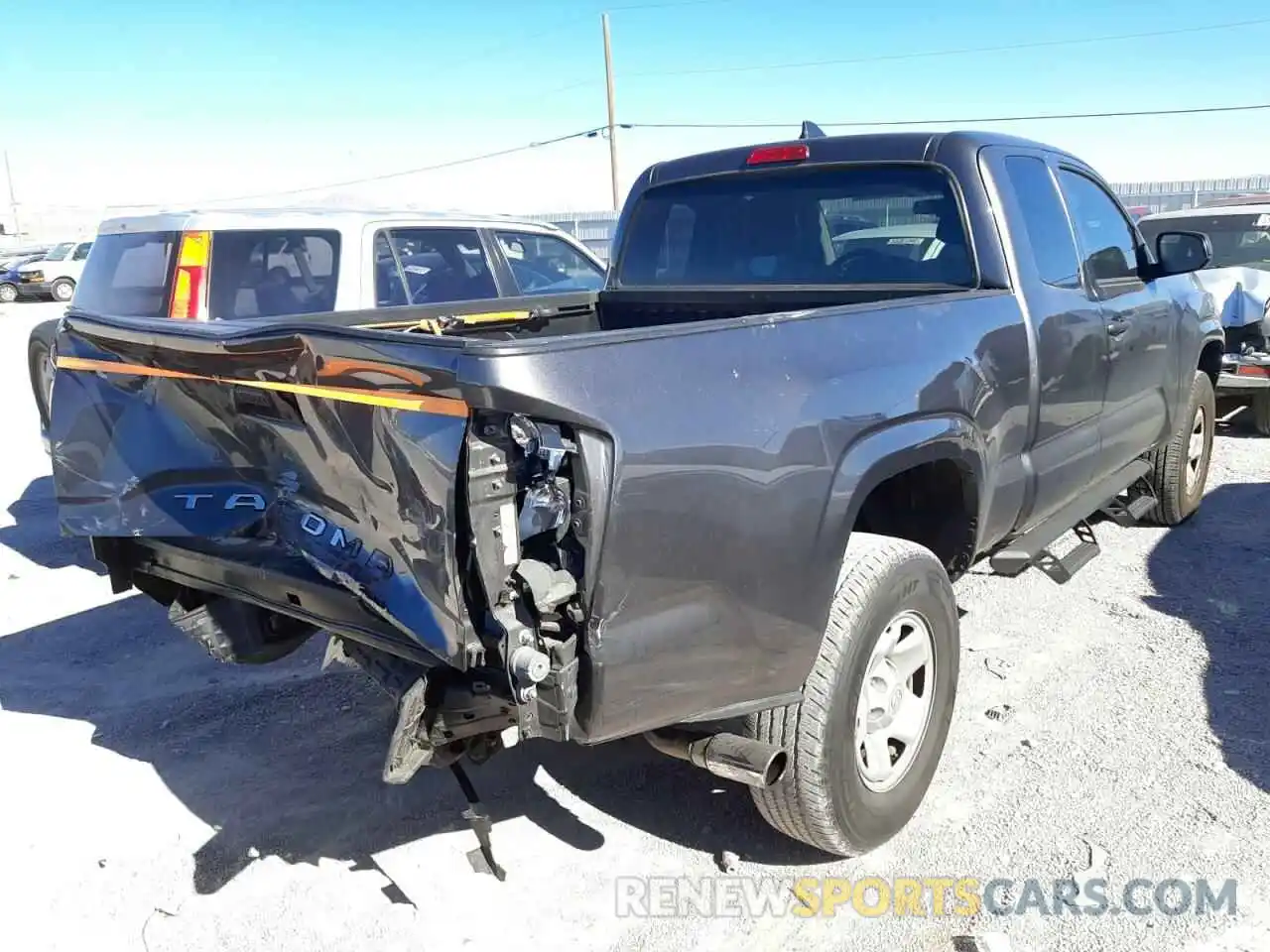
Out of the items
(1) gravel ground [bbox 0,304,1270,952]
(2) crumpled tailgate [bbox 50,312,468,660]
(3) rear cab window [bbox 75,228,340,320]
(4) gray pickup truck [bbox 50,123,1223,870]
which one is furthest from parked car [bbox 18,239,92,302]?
(4) gray pickup truck [bbox 50,123,1223,870]

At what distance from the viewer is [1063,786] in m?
3.33

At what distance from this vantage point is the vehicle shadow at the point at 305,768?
3.22 metres

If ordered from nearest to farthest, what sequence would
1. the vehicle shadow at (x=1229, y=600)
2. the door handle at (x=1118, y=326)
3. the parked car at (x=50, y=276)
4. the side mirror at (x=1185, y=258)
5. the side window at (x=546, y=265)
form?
the vehicle shadow at (x=1229, y=600)
the door handle at (x=1118, y=326)
the side mirror at (x=1185, y=258)
the side window at (x=546, y=265)
the parked car at (x=50, y=276)

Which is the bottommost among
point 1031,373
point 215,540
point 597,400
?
point 215,540

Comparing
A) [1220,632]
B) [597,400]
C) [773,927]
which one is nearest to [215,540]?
[597,400]

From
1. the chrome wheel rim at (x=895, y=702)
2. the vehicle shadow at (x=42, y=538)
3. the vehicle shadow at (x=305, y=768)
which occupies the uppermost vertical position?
the chrome wheel rim at (x=895, y=702)

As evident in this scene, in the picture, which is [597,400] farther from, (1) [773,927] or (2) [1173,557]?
(2) [1173,557]

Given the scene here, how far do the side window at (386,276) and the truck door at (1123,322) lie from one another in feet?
13.5

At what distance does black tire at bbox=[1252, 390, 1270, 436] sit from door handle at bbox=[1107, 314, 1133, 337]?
4.61 meters

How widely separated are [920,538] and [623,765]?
4.36 feet

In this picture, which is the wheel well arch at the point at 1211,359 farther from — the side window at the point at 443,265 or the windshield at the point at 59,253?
the windshield at the point at 59,253

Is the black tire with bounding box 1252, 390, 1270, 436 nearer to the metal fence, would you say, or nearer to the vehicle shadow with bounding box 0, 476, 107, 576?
the vehicle shadow with bounding box 0, 476, 107, 576

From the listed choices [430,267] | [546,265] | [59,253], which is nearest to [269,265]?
[430,267]

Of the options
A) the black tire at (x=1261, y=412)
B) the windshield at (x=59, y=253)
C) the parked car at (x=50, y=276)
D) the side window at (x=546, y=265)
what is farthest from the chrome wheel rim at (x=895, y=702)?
the windshield at (x=59, y=253)
